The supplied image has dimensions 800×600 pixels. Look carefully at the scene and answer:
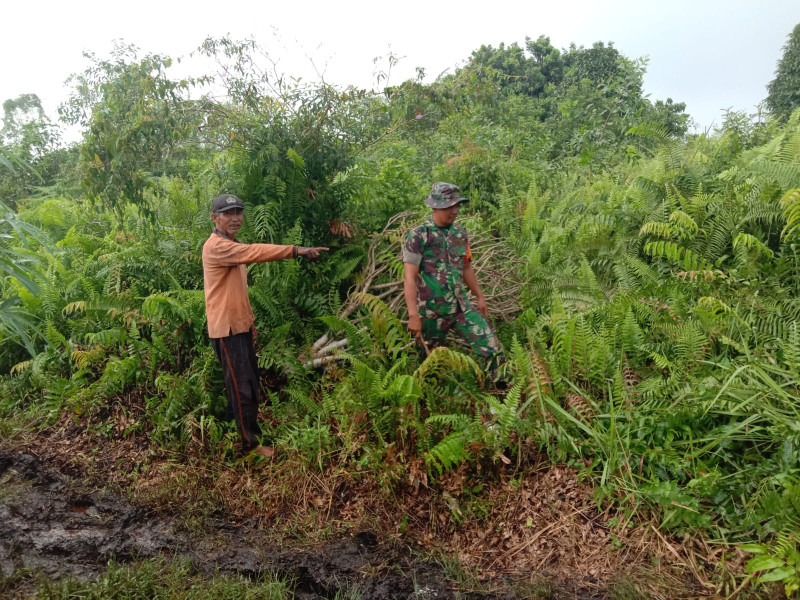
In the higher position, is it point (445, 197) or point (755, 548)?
point (445, 197)

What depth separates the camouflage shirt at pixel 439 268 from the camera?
4.68 m

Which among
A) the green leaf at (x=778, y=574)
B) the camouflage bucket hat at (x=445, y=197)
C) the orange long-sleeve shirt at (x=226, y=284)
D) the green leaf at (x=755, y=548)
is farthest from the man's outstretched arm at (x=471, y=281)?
the green leaf at (x=778, y=574)

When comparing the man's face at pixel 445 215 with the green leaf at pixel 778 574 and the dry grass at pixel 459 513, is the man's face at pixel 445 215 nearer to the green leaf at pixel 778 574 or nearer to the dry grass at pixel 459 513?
the dry grass at pixel 459 513

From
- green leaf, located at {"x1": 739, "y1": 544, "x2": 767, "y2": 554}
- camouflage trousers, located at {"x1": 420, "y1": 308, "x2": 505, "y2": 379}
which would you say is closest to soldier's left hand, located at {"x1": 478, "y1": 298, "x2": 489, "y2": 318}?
camouflage trousers, located at {"x1": 420, "y1": 308, "x2": 505, "y2": 379}

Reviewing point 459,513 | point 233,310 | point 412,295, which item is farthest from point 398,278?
point 459,513

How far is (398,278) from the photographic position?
18.6 feet

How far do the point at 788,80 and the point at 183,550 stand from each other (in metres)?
25.3

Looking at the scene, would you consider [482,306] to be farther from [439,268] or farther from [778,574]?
[778,574]

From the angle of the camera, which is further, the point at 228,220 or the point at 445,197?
the point at 445,197

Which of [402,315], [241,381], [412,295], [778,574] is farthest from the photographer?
[402,315]

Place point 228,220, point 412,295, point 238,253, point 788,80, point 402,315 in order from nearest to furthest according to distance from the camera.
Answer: point 238,253
point 228,220
point 412,295
point 402,315
point 788,80

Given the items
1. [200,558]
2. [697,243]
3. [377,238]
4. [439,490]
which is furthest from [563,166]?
[200,558]

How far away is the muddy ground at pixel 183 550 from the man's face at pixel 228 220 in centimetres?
225

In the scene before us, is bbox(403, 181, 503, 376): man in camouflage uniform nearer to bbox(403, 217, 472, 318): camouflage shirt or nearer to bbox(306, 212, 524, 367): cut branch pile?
bbox(403, 217, 472, 318): camouflage shirt
